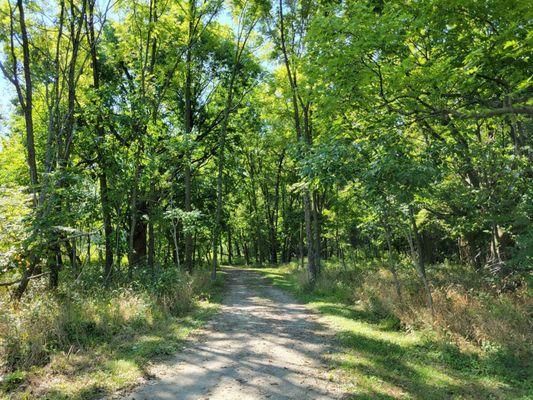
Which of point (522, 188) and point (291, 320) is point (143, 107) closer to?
point (291, 320)

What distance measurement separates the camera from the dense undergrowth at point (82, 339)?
5.28 meters

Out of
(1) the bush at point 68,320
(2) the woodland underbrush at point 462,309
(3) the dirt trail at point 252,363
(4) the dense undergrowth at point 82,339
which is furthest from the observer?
(2) the woodland underbrush at point 462,309

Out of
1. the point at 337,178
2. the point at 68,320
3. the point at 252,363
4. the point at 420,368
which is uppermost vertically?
the point at 337,178

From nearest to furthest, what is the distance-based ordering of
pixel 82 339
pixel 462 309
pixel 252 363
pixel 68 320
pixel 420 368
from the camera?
pixel 420 368
pixel 252 363
pixel 82 339
pixel 68 320
pixel 462 309

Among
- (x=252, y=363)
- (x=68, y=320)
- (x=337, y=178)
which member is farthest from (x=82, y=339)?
(x=337, y=178)

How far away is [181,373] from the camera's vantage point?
5.85m

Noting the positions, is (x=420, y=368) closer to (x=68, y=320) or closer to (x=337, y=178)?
(x=337, y=178)

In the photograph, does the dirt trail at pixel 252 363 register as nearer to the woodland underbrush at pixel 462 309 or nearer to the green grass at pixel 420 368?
the green grass at pixel 420 368

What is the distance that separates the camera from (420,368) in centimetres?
611

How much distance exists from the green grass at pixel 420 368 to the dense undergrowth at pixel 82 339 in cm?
333

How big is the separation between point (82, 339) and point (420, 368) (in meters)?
6.10

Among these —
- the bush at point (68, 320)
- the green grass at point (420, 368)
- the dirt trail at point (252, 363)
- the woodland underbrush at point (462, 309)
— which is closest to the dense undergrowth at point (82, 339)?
the bush at point (68, 320)

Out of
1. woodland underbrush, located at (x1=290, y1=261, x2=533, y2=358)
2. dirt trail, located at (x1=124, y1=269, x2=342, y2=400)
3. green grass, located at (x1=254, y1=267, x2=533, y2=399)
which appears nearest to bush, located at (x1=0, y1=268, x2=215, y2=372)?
dirt trail, located at (x1=124, y1=269, x2=342, y2=400)

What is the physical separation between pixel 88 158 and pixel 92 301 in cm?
655
